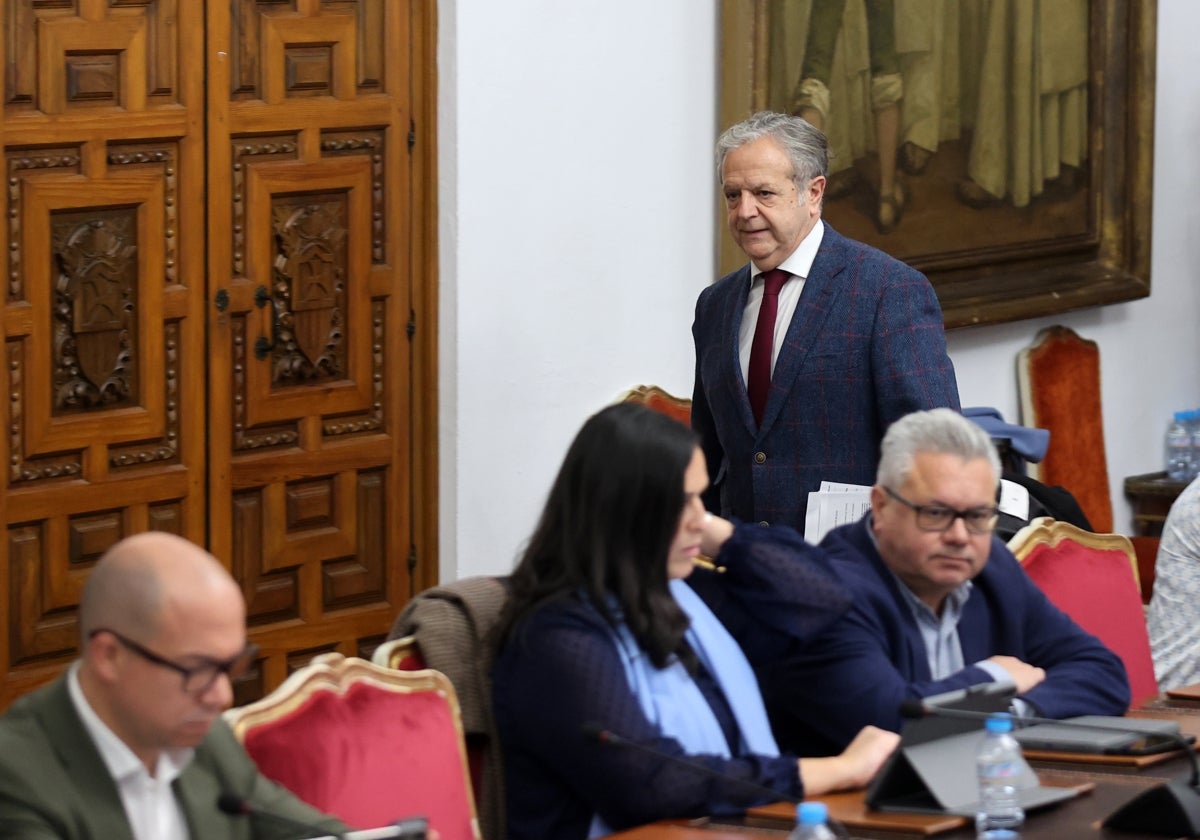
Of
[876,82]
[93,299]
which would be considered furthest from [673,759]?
[876,82]

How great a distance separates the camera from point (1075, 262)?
24.9 ft

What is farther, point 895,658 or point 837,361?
point 837,361

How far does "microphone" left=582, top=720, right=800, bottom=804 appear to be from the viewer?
2896mm

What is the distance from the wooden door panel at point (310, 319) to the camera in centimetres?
508

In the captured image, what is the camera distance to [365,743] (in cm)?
314

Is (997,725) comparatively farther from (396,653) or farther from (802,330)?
(802,330)

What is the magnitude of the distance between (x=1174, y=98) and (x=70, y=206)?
4.93m

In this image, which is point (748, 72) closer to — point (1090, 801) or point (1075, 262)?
point (1075, 262)

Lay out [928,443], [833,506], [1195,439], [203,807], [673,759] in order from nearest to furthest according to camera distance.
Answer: [203,807] → [673,759] → [928,443] → [833,506] → [1195,439]

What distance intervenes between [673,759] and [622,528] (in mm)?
448

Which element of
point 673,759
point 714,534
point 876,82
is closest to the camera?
point 673,759

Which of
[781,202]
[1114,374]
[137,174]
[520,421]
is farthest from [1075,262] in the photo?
[137,174]

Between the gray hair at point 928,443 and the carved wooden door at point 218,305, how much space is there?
78.6 inches

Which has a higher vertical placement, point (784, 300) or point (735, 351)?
point (784, 300)
